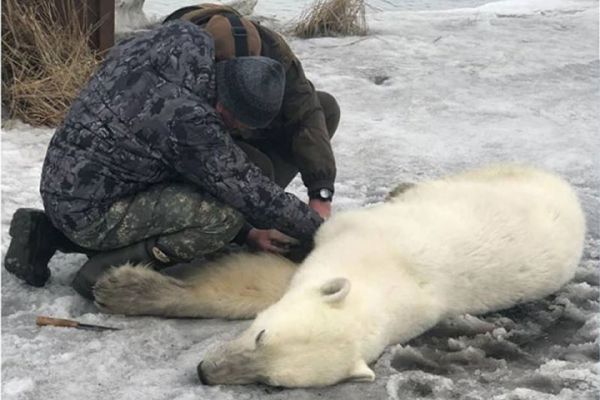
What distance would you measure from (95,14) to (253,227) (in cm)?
306

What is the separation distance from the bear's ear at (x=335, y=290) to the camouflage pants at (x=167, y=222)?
590mm

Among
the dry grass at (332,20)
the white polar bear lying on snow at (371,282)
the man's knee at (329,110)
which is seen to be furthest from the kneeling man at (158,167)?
the dry grass at (332,20)

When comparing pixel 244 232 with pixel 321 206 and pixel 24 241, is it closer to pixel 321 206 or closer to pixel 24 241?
pixel 321 206

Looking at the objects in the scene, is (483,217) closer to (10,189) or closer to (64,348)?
(64,348)

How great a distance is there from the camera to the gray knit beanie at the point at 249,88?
3221 millimetres

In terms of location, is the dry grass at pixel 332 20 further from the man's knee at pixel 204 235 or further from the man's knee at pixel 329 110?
the man's knee at pixel 204 235

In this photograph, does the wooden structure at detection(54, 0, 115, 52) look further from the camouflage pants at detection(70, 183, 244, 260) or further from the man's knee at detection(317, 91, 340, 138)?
the camouflage pants at detection(70, 183, 244, 260)

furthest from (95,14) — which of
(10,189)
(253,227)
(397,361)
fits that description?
(397,361)

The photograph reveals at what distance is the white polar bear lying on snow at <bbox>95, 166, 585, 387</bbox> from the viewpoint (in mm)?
2939

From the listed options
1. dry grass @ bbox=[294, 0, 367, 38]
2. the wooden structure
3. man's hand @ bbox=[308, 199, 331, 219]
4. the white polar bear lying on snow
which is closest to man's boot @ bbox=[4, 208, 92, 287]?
the white polar bear lying on snow

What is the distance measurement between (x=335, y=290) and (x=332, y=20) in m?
6.39

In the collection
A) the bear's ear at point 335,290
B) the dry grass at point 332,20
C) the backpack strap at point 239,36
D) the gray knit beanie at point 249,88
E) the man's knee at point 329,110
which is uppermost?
the backpack strap at point 239,36

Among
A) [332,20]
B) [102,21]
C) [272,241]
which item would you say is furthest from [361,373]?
[332,20]

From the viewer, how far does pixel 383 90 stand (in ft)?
24.0
